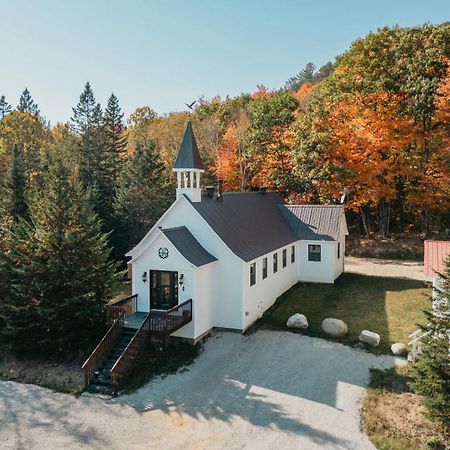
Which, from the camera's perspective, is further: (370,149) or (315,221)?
(370,149)

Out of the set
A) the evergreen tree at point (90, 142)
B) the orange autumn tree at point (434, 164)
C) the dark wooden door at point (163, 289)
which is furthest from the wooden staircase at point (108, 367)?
the orange autumn tree at point (434, 164)

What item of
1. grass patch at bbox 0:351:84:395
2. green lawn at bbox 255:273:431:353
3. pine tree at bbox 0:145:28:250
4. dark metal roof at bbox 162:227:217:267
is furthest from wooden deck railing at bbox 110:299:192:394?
pine tree at bbox 0:145:28:250

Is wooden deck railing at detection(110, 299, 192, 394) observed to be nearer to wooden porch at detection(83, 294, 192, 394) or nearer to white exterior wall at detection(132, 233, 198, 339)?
wooden porch at detection(83, 294, 192, 394)

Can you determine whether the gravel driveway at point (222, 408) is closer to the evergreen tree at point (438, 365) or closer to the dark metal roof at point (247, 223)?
the evergreen tree at point (438, 365)

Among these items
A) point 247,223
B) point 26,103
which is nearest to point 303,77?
point 26,103

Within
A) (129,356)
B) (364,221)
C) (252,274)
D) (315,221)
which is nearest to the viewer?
(129,356)

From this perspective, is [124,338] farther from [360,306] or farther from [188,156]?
[360,306]

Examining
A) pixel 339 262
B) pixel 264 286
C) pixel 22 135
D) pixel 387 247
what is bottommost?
pixel 264 286
